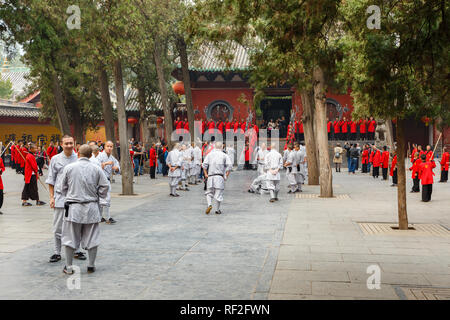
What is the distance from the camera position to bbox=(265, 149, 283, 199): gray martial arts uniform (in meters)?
13.1

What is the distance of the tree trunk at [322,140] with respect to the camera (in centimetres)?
1415

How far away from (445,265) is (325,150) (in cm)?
833

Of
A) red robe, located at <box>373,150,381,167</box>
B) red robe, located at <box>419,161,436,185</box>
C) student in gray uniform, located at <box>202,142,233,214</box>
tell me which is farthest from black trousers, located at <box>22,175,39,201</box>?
red robe, located at <box>373,150,381,167</box>

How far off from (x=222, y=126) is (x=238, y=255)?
2260cm

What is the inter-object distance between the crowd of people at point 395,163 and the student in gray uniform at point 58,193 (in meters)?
9.81

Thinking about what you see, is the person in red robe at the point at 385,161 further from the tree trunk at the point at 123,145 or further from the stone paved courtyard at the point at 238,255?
the tree trunk at the point at 123,145

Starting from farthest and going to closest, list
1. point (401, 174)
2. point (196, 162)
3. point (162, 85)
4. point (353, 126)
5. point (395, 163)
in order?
point (353, 126) → point (162, 85) → point (196, 162) → point (395, 163) → point (401, 174)

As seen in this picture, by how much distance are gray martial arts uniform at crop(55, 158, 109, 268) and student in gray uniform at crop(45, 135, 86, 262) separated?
587 millimetres

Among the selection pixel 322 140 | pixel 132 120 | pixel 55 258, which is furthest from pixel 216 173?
pixel 132 120

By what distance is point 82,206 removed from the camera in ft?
19.4

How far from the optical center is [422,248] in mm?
7152

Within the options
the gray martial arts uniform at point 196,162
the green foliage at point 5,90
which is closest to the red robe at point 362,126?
the gray martial arts uniform at point 196,162

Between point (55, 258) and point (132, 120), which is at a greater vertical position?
point (132, 120)

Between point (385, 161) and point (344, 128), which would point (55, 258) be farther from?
point (344, 128)
